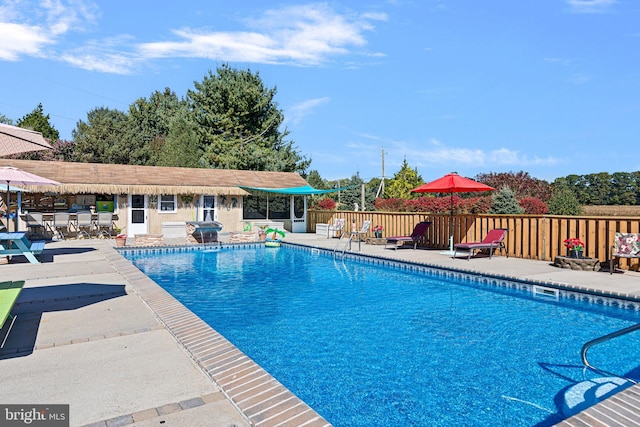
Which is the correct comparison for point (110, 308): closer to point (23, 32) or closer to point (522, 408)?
point (522, 408)

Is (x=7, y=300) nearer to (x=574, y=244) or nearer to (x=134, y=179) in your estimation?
(x=574, y=244)

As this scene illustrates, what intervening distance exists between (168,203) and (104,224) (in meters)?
2.67

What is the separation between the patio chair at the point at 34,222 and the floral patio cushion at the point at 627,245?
17463mm

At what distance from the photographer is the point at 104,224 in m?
16.3

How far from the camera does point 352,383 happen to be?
13.8 ft

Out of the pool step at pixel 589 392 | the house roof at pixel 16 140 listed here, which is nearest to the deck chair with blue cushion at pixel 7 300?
the house roof at pixel 16 140

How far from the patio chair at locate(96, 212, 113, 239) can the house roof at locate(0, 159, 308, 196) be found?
870mm

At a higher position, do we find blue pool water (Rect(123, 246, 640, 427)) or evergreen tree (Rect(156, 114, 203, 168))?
evergreen tree (Rect(156, 114, 203, 168))

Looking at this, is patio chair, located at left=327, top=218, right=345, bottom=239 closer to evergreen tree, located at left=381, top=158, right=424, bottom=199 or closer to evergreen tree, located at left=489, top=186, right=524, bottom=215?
evergreen tree, located at left=489, top=186, right=524, bottom=215

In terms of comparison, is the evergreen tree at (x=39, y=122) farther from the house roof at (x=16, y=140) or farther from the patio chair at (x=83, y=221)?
the house roof at (x=16, y=140)

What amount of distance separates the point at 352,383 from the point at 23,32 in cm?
2495

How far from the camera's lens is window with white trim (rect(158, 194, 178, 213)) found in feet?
59.1

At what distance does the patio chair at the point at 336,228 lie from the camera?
681 inches

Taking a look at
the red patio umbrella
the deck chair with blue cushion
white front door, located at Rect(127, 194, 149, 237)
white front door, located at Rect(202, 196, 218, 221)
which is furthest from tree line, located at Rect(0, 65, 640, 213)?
the deck chair with blue cushion
